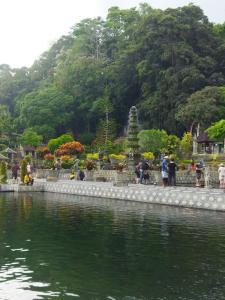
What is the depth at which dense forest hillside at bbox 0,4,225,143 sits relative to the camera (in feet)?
181

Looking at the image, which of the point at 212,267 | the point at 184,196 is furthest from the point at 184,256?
the point at 184,196

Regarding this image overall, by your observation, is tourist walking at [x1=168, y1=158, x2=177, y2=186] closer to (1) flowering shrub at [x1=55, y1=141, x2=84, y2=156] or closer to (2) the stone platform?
(2) the stone platform

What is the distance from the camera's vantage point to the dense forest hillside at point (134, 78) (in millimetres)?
55031

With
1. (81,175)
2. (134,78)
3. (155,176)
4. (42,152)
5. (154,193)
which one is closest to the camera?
(154,193)

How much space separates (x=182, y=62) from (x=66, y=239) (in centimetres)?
4680

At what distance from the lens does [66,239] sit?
12727 mm

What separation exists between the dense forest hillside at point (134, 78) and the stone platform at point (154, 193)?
2421 cm

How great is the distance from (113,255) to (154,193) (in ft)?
36.8

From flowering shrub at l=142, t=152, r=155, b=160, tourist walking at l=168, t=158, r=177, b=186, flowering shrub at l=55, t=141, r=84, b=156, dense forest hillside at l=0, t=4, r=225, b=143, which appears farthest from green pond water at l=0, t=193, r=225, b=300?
dense forest hillside at l=0, t=4, r=225, b=143

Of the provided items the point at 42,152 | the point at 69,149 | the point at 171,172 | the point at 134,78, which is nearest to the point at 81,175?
the point at 171,172

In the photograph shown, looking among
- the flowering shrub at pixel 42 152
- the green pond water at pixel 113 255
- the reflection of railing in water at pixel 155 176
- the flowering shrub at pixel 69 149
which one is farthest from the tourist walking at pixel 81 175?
the flowering shrub at pixel 42 152

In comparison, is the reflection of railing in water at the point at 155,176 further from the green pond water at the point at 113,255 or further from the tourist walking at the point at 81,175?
the green pond water at the point at 113,255

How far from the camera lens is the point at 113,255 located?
1068 centimetres

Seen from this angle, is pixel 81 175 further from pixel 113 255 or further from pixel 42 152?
pixel 113 255
